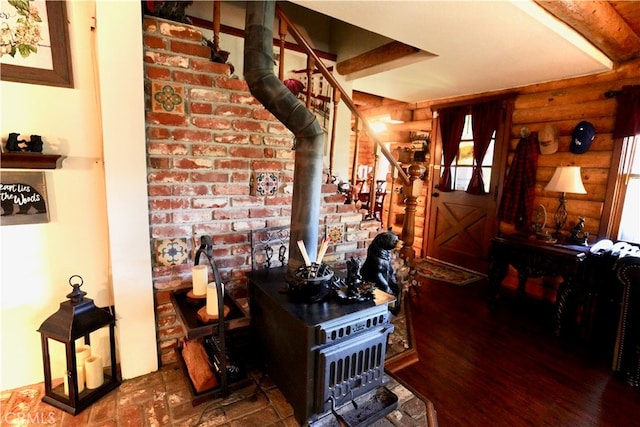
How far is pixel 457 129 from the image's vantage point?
409 centimetres

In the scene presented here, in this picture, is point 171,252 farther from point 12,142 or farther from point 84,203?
point 12,142

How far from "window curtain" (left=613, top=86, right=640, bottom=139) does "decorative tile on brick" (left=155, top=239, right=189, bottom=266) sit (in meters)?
3.64

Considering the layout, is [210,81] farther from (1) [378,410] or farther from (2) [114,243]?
(1) [378,410]

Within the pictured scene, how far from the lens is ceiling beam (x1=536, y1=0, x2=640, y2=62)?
1.96 metres

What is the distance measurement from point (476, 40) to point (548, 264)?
1919mm

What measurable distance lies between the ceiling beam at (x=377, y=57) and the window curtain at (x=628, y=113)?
6.00 ft

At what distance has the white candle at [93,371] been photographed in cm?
156

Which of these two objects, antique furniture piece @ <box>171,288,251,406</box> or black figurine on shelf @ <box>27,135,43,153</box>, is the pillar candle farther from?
black figurine on shelf @ <box>27,135,43,153</box>

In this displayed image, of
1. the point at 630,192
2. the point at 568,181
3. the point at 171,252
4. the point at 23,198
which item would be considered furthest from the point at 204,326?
the point at 630,192

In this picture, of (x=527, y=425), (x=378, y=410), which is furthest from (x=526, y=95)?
(x=378, y=410)

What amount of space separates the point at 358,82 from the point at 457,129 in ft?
4.73

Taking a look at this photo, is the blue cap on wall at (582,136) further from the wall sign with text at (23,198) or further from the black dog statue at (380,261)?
the wall sign with text at (23,198)

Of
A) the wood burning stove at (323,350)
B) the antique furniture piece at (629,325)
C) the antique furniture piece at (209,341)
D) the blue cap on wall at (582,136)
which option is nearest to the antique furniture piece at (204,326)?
the antique furniture piece at (209,341)

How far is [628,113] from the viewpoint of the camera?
106 inches
